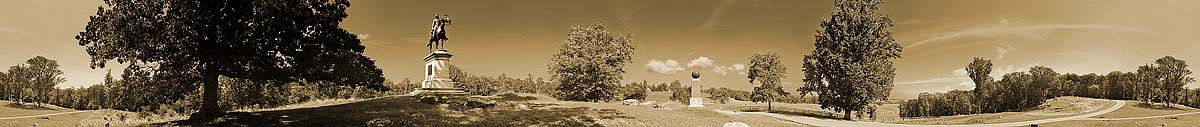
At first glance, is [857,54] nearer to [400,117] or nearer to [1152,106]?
[400,117]

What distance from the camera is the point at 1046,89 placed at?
184 feet

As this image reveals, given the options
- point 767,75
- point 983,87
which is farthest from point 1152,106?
point 767,75

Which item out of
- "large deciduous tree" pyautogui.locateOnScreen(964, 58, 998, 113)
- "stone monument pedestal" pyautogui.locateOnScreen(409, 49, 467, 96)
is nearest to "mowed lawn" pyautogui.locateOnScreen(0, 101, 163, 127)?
"stone monument pedestal" pyautogui.locateOnScreen(409, 49, 467, 96)

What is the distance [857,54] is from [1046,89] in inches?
1537

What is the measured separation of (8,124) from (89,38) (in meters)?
20.0

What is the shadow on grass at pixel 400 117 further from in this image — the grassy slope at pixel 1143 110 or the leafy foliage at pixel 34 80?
the grassy slope at pixel 1143 110

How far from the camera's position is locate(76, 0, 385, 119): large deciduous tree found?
14.8 m

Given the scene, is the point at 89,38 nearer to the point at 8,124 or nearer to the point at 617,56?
the point at 8,124

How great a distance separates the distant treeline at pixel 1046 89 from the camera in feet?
165

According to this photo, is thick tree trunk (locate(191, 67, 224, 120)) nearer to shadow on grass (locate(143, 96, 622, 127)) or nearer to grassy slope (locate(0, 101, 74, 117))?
shadow on grass (locate(143, 96, 622, 127))

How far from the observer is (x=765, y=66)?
5003cm

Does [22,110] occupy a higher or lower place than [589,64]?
lower

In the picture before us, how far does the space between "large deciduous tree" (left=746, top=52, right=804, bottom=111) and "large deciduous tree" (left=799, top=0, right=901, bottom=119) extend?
1700 cm

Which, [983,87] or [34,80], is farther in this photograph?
[983,87]
